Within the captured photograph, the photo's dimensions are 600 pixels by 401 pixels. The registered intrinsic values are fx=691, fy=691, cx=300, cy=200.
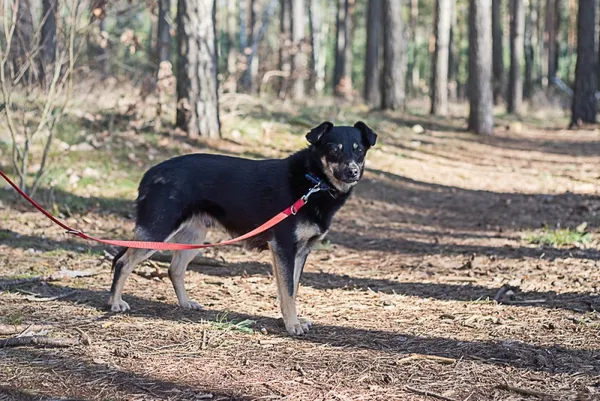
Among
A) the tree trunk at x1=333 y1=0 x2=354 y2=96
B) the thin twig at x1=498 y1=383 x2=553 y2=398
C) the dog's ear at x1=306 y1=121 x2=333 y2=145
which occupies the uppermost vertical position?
the tree trunk at x1=333 y1=0 x2=354 y2=96

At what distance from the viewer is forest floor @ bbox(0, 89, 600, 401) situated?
413cm

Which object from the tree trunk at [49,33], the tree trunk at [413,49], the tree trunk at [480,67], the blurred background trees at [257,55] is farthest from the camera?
the tree trunk at [413,49]

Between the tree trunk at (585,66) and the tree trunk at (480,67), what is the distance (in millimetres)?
3530

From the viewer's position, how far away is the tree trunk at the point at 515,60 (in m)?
29.1

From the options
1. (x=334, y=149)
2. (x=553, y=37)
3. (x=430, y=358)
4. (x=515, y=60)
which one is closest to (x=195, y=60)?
(x=334, y=149)

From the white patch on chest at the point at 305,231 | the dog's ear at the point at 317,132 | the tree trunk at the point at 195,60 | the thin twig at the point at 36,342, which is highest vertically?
the tree trunk at the point at 195,60

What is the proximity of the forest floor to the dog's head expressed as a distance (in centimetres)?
116

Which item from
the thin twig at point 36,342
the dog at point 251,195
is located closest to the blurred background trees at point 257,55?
the dog at point 251,195

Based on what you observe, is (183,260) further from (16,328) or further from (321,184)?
(16,328)

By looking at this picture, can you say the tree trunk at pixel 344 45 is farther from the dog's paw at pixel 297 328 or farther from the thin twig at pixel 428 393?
the thin twig at pixel 428 393

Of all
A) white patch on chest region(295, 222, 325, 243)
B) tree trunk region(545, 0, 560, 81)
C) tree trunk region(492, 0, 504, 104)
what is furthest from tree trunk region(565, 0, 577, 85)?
white patch on chest region(295, 222, 325, 243)

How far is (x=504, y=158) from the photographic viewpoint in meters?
16.9

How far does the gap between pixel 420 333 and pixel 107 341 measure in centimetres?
227

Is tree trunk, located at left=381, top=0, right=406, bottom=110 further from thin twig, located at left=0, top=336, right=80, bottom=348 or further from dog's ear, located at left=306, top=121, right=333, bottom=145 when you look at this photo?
thin twig, located at left=0, top=336, right=80, bottom=348
